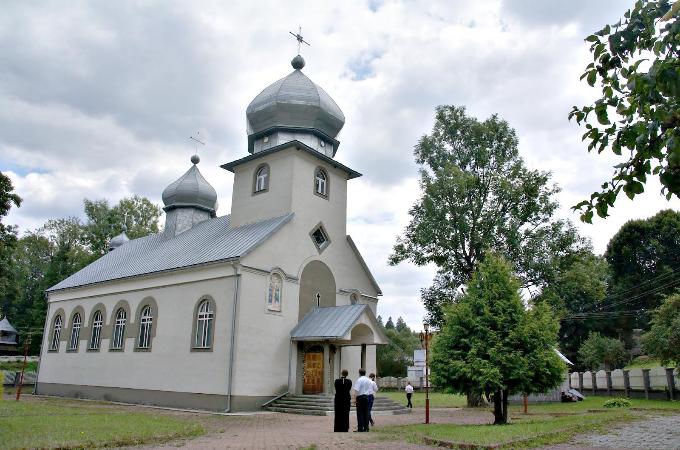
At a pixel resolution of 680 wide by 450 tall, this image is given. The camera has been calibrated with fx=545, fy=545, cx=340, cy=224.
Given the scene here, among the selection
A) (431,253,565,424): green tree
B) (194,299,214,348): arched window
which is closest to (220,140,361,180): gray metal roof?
(194,299,214,348): arched window

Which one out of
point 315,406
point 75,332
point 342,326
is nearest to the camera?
point 315,406

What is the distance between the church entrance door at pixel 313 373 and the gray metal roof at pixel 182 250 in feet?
17.7

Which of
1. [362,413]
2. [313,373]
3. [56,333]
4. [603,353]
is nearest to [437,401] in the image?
[313,373]

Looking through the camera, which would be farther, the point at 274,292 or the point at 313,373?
the point at 313,373

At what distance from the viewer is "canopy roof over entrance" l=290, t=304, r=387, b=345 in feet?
68.7

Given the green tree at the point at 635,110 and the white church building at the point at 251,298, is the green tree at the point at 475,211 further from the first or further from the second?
the green tree at the point at 635,110

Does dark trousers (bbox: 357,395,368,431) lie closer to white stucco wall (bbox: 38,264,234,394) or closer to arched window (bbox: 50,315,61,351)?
white stucco wall (bbox: 38,264,234,394)

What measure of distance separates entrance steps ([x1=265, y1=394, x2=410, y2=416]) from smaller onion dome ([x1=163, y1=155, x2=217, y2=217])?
50.6ft

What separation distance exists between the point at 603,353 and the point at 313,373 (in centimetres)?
2882

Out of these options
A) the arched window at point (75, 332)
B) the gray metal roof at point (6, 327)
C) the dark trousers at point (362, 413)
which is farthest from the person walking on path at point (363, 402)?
the gray metal roof at point (6, 327)

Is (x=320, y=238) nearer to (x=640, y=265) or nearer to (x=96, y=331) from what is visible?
(x=96, y=331)

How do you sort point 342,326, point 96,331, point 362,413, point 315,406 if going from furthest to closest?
point 96,331, point 342,326, point 315,406, point 362,413

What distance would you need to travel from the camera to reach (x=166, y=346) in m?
23.0

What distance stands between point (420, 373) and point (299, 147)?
1149 inches
